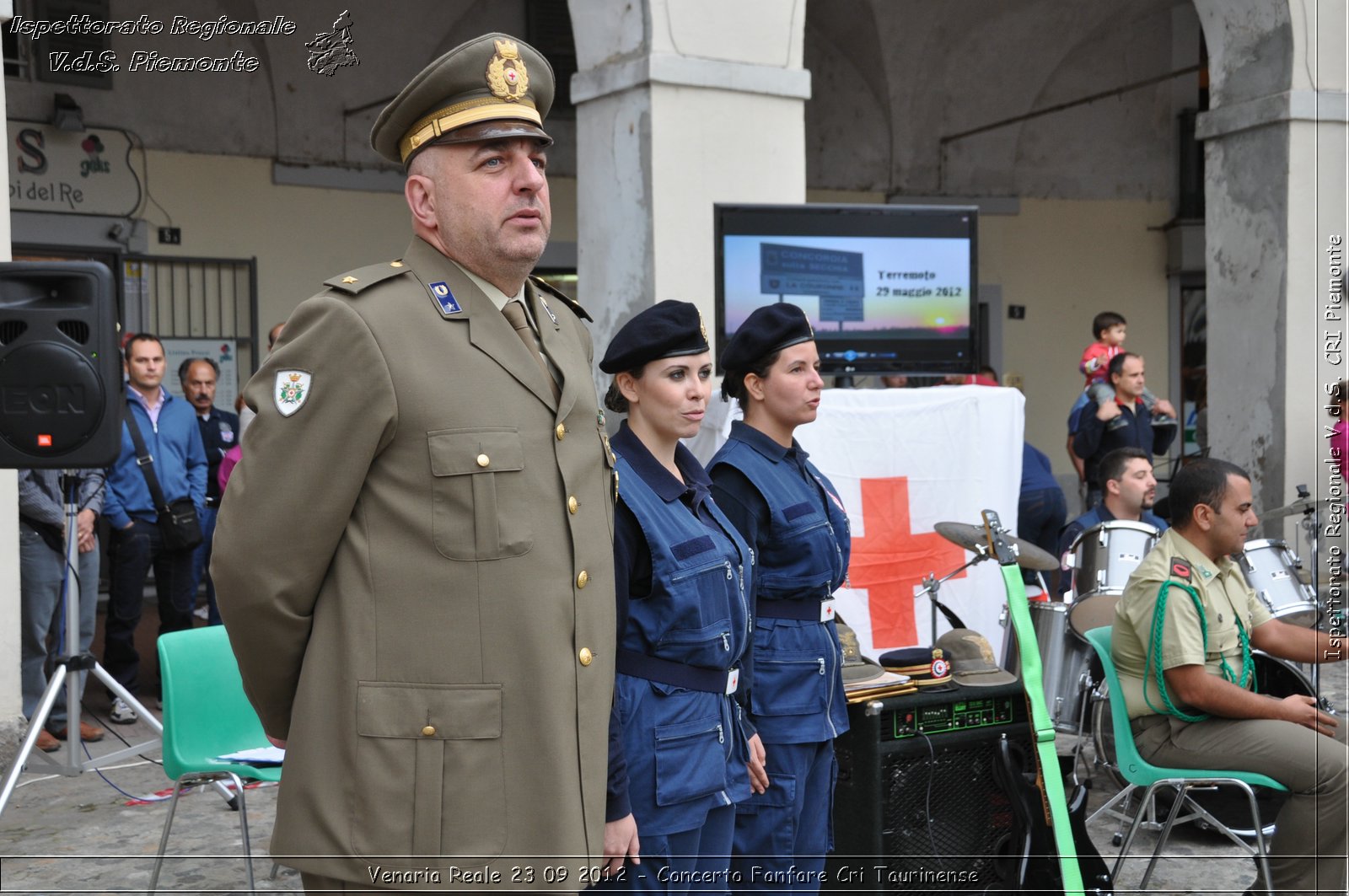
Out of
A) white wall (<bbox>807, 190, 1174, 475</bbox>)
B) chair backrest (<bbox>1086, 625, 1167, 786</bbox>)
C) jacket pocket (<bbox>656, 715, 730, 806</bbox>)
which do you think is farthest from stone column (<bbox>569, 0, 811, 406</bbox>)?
white wall (<bbox>807, 190, 1174, 475</bbox>)

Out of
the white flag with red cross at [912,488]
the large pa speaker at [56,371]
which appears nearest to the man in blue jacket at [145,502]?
the large pa speaker at [56,371]

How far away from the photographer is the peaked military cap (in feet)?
6.61

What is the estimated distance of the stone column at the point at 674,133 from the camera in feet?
20.2

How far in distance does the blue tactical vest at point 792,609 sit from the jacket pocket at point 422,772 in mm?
1325

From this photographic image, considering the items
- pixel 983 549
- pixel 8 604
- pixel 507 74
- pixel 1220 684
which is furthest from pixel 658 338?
pixel 8 604

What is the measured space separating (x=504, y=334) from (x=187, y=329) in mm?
8925

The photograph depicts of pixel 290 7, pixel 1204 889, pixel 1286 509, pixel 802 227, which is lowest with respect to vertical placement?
pixel 1204 889

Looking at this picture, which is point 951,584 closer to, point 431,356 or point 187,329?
point 431,356

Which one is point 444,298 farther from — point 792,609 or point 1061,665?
point 1061,665

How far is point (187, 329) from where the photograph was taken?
10234 mm

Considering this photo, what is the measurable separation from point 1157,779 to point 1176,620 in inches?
19.3

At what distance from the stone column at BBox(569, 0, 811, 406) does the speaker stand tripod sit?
2.69 metres

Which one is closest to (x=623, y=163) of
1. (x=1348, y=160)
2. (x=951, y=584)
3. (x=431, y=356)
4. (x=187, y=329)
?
(x=951, y=584)

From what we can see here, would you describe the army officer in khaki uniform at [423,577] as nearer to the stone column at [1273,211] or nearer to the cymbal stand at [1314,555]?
the cymbal stand at [1314,555]
